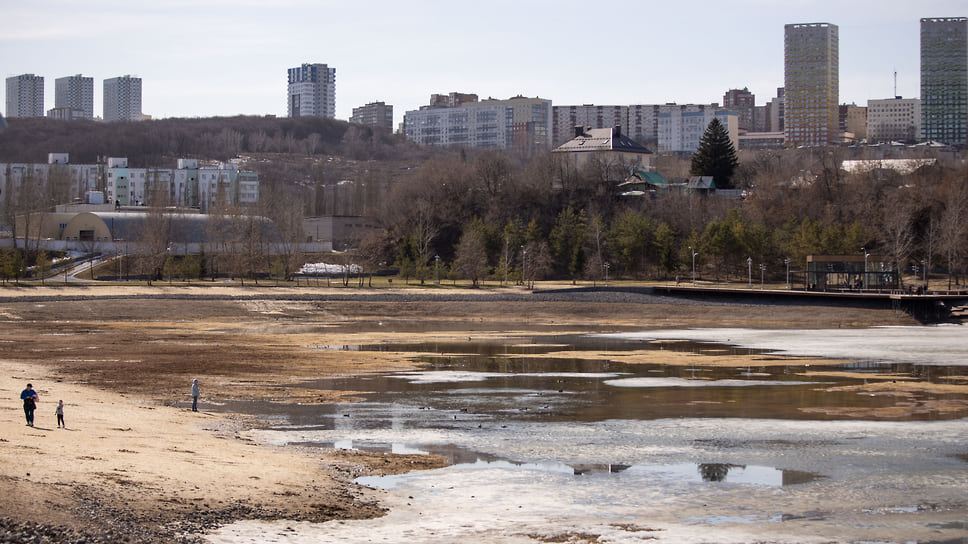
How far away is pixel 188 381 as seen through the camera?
3784 cm

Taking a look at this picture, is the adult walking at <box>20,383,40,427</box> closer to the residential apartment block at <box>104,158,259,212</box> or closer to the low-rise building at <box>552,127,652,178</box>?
the low-rise building at <box>552,127,652,178</box>

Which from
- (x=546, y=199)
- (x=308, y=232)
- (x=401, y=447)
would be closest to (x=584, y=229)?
(x=546, y=199)

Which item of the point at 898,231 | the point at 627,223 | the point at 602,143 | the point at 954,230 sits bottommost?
the point at 898,231

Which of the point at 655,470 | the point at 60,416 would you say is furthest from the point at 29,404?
the point at 655,470

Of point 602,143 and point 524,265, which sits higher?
point 602,143

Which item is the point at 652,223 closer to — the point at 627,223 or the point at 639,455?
the point at 627,223

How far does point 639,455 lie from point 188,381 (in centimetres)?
2066

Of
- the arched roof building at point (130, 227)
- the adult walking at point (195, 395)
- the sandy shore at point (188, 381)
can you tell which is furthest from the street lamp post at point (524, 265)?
the adult walking at point (195, 395)

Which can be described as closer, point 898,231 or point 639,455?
point 639,455

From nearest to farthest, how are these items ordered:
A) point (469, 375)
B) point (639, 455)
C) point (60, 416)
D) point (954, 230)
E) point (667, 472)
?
point (667, 472) < point (639, 455) < point (60, 416) < point (469, 375) < point (954, 230)

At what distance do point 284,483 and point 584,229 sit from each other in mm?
92118

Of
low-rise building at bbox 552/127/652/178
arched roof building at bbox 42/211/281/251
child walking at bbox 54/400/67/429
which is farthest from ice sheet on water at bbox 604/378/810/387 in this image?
low-rise building at bbox 552/127/652/178

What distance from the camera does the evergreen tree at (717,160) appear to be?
139250 millimetres

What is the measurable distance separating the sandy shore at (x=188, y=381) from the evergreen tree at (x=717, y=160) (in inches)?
2658
